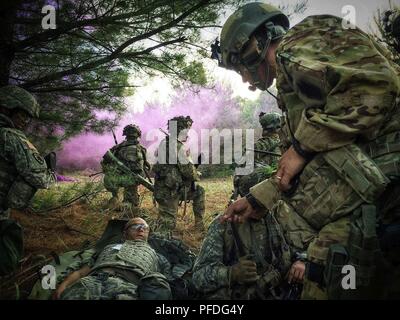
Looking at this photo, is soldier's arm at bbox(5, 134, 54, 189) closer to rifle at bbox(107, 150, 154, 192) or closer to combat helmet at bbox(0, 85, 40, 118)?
combat helmet at bbox(0, 85, 40, 118)

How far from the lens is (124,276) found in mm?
2867

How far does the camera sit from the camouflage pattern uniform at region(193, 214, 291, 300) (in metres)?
2.21

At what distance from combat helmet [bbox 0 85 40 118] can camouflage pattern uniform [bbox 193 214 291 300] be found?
2072 millimetres

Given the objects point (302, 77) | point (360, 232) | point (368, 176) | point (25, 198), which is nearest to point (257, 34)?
point (302, 77)

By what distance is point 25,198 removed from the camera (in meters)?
3.13

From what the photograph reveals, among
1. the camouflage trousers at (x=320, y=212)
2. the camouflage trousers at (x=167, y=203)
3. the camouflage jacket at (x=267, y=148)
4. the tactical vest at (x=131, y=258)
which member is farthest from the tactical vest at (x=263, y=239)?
the camouflage trousers at (x=167, y=203)

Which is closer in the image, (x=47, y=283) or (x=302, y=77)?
(x=302, y=77)

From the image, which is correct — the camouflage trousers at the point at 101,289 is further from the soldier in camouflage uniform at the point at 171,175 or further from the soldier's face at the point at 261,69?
the soldier in camouflage uniform at the point at 171,175

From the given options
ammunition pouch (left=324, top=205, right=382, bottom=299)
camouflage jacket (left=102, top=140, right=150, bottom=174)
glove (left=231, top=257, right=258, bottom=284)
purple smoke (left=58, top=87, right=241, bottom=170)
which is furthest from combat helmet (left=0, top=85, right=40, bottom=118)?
purple smoke (left=58, top=87, right=241, bottom=170)

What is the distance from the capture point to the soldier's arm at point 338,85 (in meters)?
1.32

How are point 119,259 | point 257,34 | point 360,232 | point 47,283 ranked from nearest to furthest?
point 360,232 → point 257,34 → point 47,283 → point 119,259

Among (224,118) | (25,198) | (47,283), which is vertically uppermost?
(224,118)
